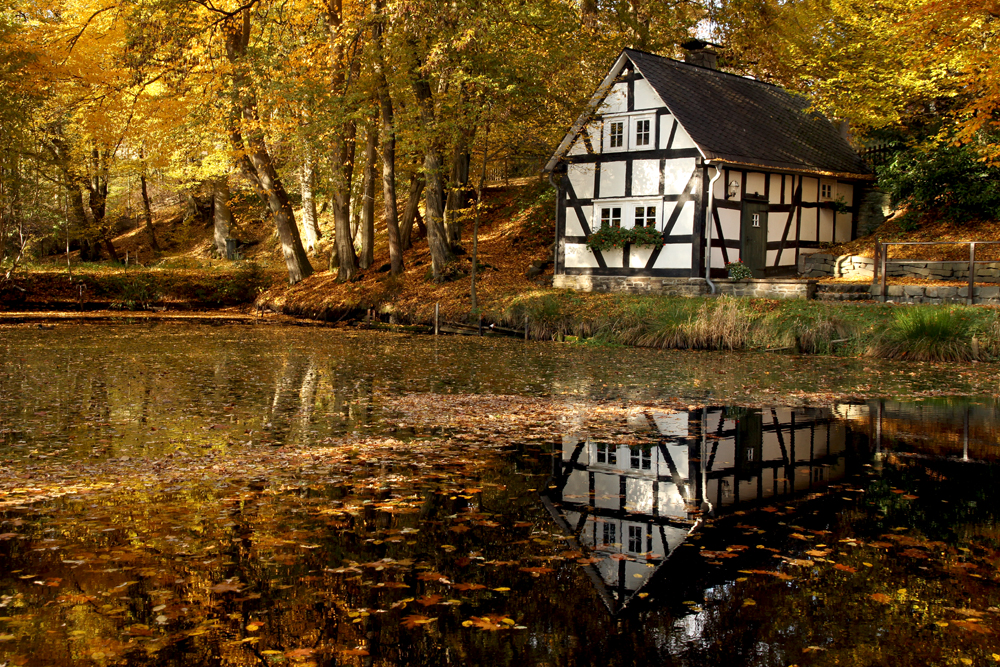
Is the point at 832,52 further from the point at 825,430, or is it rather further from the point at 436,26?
the point at 825,430

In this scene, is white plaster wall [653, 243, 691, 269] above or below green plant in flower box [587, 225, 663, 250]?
below

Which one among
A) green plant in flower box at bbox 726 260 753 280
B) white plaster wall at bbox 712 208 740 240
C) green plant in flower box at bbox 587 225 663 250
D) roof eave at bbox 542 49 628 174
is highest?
roof eave at bbox 542 49 628 174

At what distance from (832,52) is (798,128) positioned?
3.31 m

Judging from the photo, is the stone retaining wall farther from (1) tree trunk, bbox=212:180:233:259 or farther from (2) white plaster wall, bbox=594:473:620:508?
(1) tree trunk, bbox=212:180:233:259

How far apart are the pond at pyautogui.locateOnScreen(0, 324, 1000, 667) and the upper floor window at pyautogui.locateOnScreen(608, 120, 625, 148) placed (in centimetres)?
1516

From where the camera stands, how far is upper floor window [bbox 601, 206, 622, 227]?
27.1 meters

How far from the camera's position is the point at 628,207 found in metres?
26.9

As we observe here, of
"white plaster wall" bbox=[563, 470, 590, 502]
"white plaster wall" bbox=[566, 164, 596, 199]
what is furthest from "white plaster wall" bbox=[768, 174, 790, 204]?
"white plaster wall" bbox=[563, 470, 590, 502]

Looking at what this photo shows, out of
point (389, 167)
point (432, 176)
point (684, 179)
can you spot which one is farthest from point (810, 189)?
point (389, 167)

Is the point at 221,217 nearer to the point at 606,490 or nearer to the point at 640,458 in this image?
the point at 640,458

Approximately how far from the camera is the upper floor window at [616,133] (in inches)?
1051

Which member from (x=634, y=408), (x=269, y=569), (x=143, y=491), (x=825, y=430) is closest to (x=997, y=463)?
(x=825, y=430)

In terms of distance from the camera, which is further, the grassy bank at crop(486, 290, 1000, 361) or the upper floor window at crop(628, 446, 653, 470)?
the grassy bank at crop(486, 290, 1000, 361)

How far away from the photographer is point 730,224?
2631 centimetres
